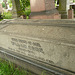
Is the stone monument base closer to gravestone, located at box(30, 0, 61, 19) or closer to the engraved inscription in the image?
gravestone, located at box(30, 0, 61, 19)

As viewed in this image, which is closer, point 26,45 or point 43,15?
point 26,45

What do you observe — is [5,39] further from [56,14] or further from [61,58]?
[56,14]

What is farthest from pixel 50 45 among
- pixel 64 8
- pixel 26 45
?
pixel 64 8

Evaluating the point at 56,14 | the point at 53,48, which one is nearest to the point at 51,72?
the point at 53,48

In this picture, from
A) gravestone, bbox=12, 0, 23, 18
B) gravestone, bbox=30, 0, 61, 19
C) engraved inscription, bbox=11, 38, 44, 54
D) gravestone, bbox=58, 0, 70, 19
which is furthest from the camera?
gravestone, bbox=12, 0, 23, 18

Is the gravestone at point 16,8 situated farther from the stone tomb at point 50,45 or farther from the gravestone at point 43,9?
the stone tomb at point 50,45

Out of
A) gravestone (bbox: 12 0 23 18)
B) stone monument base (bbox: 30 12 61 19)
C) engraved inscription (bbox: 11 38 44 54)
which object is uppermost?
gravestone (bbox: 12 0 23 18)

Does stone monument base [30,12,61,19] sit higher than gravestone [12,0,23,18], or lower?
lower

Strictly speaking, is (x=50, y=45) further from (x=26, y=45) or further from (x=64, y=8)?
(x=64, y=8)

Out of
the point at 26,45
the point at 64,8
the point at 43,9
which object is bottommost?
the point at 26,45

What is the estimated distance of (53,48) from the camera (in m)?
1.48

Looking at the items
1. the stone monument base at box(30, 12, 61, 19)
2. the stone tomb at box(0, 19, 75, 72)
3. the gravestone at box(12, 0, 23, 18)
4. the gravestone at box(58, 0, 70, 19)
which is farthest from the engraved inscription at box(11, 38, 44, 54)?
the gravestone at box(12, 0, 23, 18)

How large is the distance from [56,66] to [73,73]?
12.3 inches

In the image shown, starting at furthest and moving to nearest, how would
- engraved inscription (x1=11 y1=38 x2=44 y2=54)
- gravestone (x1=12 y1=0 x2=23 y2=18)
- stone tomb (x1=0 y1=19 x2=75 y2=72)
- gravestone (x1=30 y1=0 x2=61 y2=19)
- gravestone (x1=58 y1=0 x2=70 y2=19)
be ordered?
1. gravestone (x1=12 y1=0 x2=23 y2=18)
2. gravestone (x1=58 y1=0 x2=70 y2=19)
3. gravestone (x1=30 y1=0 x2=61 y2=19)
4. engraved inscription (x1=11 y1=38 x2=44 y2=54)
5. stone tomb (x1=0 y1=19 x2=75 y2=72)
